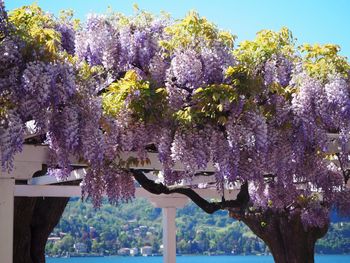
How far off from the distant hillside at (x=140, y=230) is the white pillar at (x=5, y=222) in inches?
1771

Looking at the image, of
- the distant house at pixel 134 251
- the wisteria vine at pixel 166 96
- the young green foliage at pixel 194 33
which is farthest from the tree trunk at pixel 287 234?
the distant house at pixel 134 251

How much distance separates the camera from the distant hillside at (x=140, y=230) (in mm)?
51000

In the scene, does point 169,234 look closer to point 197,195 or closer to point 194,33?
point 197,195

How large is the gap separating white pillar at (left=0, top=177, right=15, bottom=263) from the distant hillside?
44982 millimetres

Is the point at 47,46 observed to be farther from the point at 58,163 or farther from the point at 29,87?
the point at 58,163

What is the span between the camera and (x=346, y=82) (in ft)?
19.2

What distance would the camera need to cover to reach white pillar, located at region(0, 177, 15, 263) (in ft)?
16.7

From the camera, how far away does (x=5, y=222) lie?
5094 mm

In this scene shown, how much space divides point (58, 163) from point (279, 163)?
6.12 feet

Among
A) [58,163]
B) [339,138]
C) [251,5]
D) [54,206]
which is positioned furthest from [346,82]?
[251,5]

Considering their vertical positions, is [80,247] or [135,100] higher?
[135,100]

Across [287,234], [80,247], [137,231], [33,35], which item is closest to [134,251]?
[137,231]

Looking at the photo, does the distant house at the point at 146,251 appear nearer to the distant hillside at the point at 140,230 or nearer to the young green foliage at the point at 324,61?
the distant hillside at the point at 140,230

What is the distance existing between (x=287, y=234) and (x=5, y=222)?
6644 millimetres
